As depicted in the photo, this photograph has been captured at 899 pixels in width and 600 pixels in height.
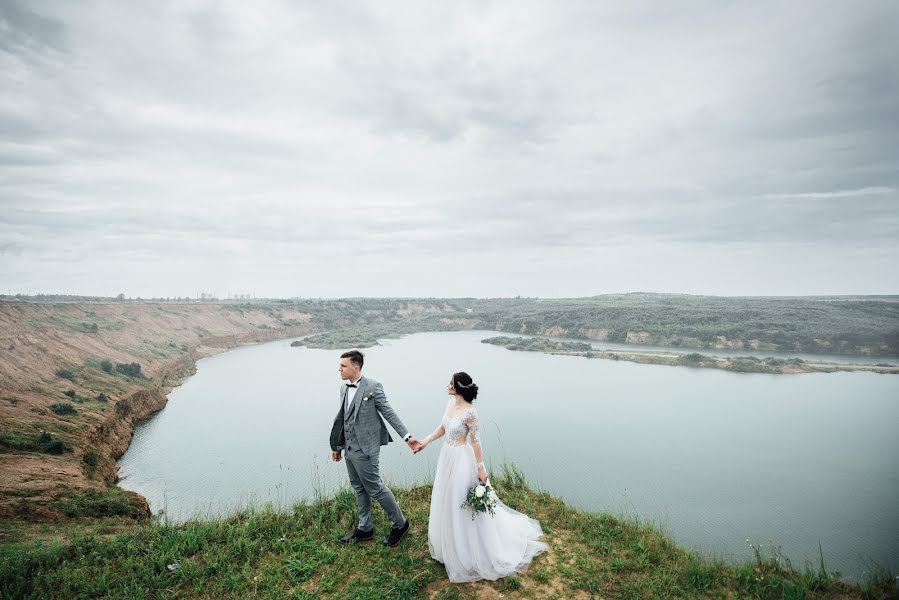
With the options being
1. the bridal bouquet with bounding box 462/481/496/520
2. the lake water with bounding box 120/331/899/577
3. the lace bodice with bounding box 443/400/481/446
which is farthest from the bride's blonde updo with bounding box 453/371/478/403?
the lake water with bounding box 120/331/899/577

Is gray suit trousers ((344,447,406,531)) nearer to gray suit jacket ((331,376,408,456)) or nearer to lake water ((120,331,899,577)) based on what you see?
gray suit jacket ((331,376,408,456))

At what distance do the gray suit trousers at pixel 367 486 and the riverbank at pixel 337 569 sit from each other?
34 cm

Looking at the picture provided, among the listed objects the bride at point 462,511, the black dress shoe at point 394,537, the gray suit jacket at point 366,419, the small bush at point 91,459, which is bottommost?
the small bush at point 91,459

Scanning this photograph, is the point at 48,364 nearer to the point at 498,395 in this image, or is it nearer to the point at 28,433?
the point at 28,433

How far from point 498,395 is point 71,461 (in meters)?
20.4

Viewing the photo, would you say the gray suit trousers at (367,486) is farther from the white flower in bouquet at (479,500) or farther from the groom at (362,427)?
the white flower in bouquet at (479,500)

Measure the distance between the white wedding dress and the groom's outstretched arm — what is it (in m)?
0.51

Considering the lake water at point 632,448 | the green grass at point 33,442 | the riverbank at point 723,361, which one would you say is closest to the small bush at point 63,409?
the lake water at point 632,448

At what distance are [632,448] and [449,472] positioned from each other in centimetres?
1583

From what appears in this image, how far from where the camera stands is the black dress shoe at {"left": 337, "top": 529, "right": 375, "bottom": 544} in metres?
5.12

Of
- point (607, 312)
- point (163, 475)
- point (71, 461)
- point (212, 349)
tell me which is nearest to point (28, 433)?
point (71, 461)

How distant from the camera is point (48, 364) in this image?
66.0ft

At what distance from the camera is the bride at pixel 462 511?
175 inches

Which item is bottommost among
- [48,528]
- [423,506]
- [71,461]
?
[71,461]
